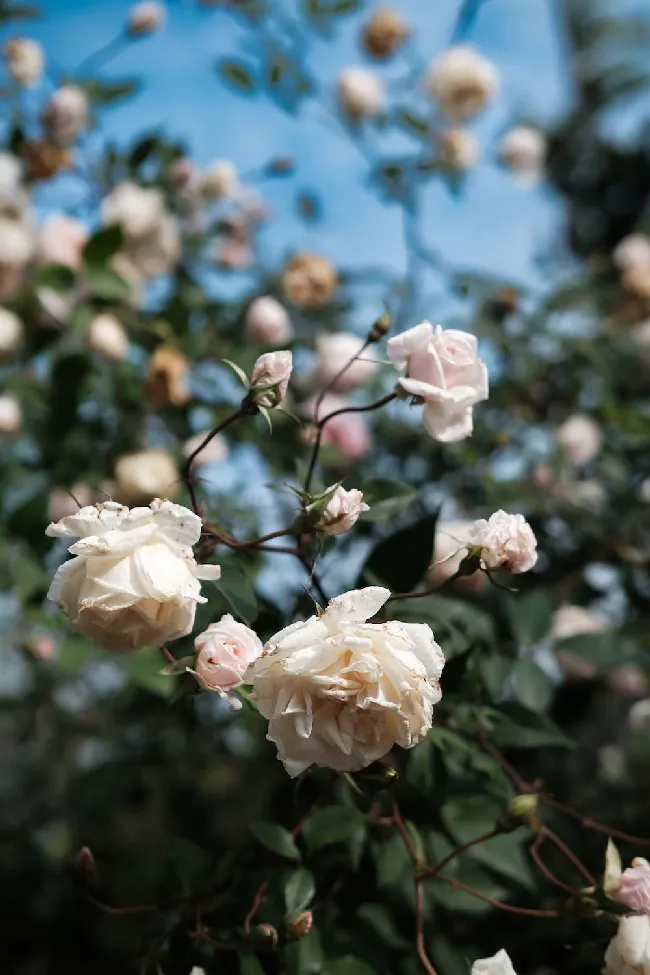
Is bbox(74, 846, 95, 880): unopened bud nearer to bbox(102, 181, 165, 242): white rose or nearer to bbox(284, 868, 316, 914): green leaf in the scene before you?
bbox(284, 868, 316, 914): green leaf

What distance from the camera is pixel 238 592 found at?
61 cm

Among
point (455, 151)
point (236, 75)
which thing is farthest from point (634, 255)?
point (236, 75)

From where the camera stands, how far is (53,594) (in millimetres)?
516

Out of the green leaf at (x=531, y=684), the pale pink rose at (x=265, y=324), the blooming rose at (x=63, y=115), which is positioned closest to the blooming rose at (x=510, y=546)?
the green leaf at (x=531, y=684)

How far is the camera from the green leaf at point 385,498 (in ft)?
2.19

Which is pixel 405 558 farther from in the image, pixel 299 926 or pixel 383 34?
pixel 383 34

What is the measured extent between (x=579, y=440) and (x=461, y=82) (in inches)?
29.4

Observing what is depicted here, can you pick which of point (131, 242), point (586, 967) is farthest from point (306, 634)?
point (131, 242)

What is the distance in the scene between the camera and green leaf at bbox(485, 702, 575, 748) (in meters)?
0.74

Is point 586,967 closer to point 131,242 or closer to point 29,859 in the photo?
point 131,242

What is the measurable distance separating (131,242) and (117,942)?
1496 mm

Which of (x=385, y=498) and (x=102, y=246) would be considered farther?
(x=102, y=246)

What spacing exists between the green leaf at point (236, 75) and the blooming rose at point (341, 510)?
122 centimetres

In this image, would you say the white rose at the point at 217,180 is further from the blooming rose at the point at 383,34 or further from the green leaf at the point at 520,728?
the green leaf at the point at 520,728
